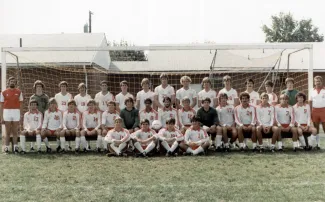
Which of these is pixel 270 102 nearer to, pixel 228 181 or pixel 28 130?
pixel 228 181

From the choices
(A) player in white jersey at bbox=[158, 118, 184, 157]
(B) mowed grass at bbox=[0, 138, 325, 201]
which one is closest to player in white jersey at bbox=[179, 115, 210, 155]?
(A) player in white jersey at bbox=[158, 118, 184, 157]

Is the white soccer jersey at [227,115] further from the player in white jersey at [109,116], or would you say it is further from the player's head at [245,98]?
the player in white jersey at [109,116]

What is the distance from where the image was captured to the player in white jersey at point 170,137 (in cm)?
715

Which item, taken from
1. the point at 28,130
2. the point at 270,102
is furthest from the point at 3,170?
the point at 270,102

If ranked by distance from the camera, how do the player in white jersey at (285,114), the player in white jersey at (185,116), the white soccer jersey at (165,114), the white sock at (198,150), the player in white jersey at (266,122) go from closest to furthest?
1. the white sock at (198,150)
2. the player in white jersey at (266,122)
3. the player in white jersey at (285,114)
4. the player in white jersey at (185,116)
5. the white soccer jersey at (165,114)

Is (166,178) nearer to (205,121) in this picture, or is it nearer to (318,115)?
(205,121)

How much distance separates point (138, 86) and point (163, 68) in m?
1.84

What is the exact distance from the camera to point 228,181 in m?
5.00

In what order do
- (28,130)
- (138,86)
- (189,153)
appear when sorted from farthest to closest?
1. (138,86)
2. (28,130)
3. (189,153)

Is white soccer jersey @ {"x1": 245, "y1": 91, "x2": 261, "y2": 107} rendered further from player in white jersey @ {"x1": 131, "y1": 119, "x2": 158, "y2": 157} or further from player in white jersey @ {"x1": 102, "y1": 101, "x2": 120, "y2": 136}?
player in white jersey @ {"x1": 102, "y1": 101, "x2": 120, "y2": 136}

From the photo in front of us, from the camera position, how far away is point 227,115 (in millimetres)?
7992

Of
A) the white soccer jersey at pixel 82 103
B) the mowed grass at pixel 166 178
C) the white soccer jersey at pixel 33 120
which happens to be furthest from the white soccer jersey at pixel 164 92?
the white soccer jersey at pixel 33 120

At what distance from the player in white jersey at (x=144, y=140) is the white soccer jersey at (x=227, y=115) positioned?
149 centimetres

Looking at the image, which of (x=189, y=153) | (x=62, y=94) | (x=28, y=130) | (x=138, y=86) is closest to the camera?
(x=189, y=153)
